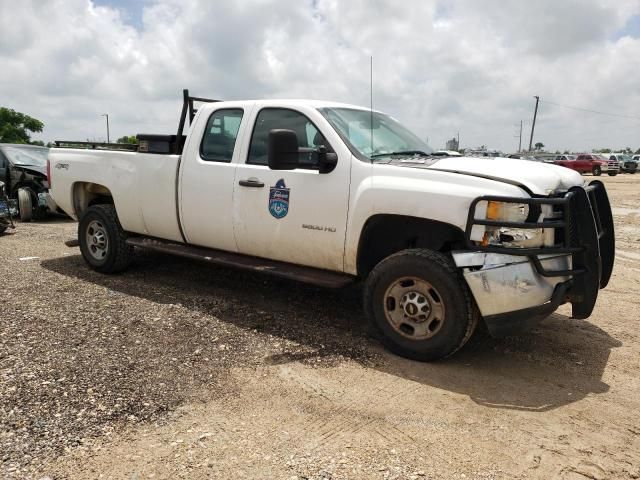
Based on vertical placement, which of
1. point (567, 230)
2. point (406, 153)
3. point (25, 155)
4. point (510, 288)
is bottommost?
point (510, 288)

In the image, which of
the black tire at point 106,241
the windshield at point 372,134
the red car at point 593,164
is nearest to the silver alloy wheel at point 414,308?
the windshield at point 372,134

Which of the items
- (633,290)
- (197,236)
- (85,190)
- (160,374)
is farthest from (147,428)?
(633,290)

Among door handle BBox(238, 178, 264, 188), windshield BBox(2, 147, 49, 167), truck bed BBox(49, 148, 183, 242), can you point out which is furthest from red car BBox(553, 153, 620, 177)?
door handle BBox(238, 178, 264, 188)

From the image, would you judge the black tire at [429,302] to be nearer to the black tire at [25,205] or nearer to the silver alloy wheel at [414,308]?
the silver alloy wheel at [414,308]

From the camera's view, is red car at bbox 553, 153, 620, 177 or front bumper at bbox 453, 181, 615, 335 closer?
front bumper at bbox 453, 181, 615, 335

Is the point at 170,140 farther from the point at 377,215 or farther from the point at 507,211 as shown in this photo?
the point at 507,211

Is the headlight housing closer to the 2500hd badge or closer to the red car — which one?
the 2500hd badge

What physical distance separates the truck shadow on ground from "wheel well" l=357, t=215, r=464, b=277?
67cm

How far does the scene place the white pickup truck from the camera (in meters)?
3.66

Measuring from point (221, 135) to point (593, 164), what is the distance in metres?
37.7

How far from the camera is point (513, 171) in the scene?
3854 millimetres

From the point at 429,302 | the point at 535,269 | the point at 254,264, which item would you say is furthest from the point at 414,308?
the point at 254,264

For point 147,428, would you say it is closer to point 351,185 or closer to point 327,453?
point 327,453

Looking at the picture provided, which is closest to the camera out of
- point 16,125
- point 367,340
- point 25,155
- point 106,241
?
point 367,340
